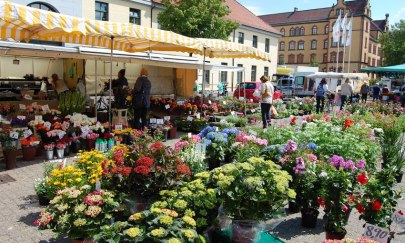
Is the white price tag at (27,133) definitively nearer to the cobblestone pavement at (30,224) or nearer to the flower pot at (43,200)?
the cobblestone pavement at (30,224)

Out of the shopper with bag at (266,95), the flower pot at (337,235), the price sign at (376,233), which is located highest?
the shopper with bag at (266,95)

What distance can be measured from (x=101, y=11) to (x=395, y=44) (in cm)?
4662

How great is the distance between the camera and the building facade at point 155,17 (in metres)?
19.2

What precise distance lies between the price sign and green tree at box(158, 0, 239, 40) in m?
18.4

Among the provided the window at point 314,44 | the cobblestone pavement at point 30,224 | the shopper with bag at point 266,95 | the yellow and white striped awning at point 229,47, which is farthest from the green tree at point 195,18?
the window at point 314,44

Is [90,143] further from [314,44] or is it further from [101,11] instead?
[314,44]

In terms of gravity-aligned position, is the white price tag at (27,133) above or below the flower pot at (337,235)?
above

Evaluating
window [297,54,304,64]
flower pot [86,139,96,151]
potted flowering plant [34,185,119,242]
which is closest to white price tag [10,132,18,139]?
flower pot [86,139,96,151]

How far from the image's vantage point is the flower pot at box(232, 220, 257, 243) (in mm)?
3219

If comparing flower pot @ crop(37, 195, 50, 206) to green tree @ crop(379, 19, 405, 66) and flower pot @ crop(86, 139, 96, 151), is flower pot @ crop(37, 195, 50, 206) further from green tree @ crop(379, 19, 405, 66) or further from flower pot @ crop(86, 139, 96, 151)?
green tree @ crop(379, 19, 405, 66)

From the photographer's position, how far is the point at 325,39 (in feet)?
224

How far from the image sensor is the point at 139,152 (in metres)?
3.70

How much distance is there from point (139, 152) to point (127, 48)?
784 centimetres

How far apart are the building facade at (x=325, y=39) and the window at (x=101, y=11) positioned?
51.0 meters
